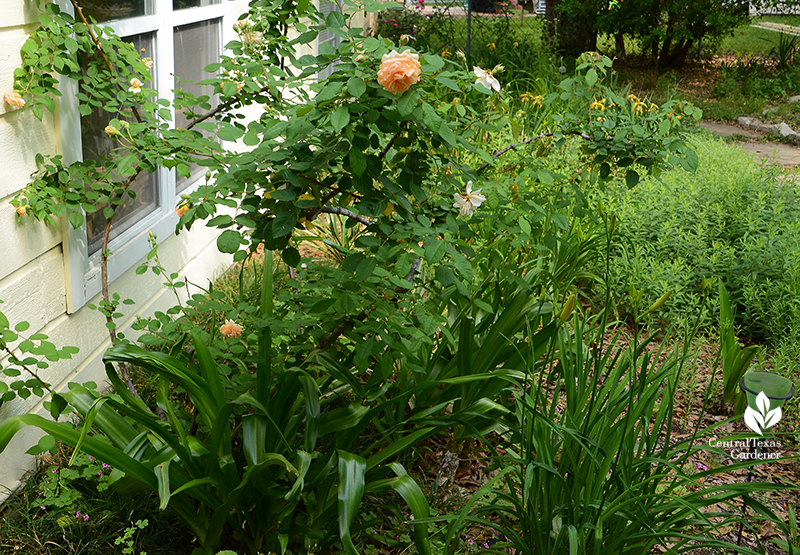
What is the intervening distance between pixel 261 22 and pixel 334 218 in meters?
1.77

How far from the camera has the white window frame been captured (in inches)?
92.9

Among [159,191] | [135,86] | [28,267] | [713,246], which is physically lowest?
[713,246]

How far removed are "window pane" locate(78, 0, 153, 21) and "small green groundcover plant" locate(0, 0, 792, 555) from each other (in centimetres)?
15

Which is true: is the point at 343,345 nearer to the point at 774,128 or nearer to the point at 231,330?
the point at 231,330

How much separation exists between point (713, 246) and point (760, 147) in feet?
18.0

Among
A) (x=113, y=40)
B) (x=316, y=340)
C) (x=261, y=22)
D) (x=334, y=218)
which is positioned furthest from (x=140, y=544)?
(x=334, y=218)

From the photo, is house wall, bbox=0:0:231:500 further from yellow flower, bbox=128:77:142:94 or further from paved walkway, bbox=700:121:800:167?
paved walkway, bbox=700:121:800:167

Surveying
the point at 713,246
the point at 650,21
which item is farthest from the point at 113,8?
the point at 650,21

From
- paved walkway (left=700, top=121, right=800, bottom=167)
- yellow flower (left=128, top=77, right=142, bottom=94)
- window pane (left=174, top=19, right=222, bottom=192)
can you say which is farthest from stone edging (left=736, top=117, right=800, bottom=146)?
yellow flower (left=128, top=77, right=142, bottom=94)

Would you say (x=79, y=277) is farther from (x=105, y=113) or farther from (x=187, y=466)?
(x=187, y=466)

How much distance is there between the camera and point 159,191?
3174 millimetres

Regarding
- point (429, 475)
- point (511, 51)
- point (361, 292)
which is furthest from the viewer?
point (511, 51)

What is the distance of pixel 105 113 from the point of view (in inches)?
107

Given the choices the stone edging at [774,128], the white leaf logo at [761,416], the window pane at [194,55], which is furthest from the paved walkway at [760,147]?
the white leaf logo at [761,416]
